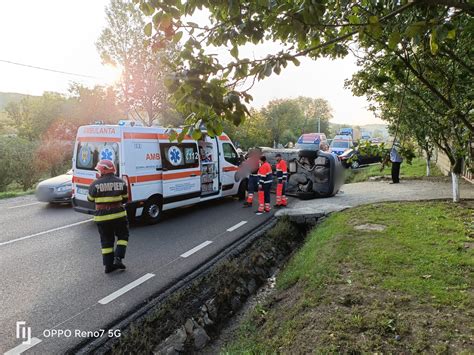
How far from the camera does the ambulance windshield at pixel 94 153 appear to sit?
685 cm

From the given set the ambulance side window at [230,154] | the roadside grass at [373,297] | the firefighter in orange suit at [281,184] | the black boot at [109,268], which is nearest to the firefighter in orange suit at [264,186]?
the firefighter in orange suit at [281,184]

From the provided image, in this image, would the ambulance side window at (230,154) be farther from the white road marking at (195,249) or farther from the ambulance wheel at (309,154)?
the white road marking at (195,249)

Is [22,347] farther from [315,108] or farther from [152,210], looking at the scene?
[315,108]

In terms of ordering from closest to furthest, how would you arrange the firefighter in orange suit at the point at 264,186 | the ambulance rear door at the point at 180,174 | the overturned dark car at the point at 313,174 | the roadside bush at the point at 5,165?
the ambulance rear door at the point at 180,174 < the firefighter in orange suit at the point at 264,186 < the overturned dark car at the point at 313,174 < the roadside bush at the point at 5,165

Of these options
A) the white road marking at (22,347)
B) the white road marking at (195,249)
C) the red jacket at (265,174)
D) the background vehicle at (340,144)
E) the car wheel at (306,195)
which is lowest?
the white road marking at (22,347)

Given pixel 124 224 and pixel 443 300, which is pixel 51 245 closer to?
pixel 124 224

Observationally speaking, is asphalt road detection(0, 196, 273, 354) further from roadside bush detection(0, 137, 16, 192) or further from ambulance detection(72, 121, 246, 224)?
roadside bush detection(0, 137, 16, 192)

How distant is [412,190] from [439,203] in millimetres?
2355

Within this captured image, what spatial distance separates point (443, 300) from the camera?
3.46 metres

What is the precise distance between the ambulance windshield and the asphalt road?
146 cm

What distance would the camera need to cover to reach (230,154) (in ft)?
33.5

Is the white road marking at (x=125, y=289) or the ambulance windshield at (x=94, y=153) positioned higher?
the ambulance windshield at (x=94, y=153)

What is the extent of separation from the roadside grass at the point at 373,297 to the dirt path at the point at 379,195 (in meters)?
2.46

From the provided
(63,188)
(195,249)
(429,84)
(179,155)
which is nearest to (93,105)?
(63,188)
